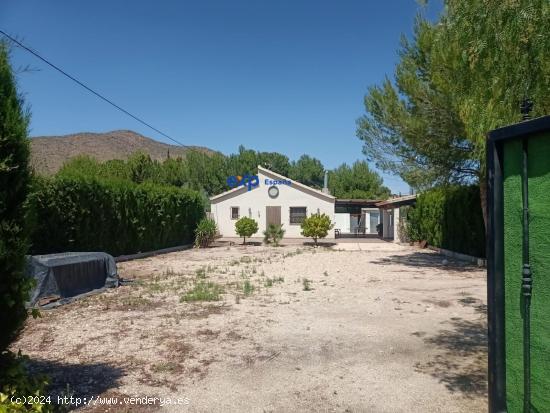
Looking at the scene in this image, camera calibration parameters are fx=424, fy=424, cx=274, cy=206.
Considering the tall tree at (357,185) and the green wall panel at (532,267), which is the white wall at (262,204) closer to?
Answer: the tall tree at (357,185)

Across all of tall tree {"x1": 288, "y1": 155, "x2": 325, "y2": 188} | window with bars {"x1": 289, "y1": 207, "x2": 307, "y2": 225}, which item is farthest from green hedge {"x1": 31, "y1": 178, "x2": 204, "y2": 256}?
tall tree {"x1": 288, "y1": 155, "x2": 325, "y2": 188}

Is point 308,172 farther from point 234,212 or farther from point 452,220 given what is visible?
point 452,220

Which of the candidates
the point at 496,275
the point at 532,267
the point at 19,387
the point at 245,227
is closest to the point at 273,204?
the point at 245,227

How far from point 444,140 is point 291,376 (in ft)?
34.8

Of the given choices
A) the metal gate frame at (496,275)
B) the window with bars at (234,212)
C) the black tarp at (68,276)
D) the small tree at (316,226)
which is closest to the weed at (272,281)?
the black tarp at (68,276)

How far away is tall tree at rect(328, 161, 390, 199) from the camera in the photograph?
5147 cm

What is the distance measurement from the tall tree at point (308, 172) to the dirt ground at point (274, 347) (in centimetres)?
4912

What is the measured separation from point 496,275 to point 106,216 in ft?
46.1

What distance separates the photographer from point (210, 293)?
364 inches

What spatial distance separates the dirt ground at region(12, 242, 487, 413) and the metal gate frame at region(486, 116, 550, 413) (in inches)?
29.8

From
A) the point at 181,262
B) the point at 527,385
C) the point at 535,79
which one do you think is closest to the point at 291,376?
the point at 527,385

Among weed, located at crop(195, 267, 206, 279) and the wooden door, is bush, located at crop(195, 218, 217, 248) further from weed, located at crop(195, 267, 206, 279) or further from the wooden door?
weed, located at crop(195, 267, 206, 279)

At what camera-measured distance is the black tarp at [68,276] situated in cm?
803

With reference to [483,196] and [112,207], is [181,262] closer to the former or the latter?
[112,207]
